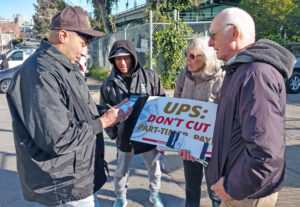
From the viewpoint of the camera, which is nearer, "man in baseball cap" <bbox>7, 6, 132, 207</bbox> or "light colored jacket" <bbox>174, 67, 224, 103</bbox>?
"man in baseball cap" <bbox>7, 6, 132, 207</bbox>

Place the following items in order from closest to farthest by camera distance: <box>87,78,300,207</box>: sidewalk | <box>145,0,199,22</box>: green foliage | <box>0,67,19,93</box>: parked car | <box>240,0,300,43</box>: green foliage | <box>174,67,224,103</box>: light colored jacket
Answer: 1. <box>174,67,224,103</box>: light colored jacket
2. <box>87,78,300,207</box>: sidewalk
3. <box>0,67,19,93</box>: parked car
4. <box>240,0,300,43</box>: green foliage
5. <box>145,0,199,22</box>: green foliage

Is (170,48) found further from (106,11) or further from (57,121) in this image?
(106,11)

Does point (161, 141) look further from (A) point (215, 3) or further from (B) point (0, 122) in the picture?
(A) point (215, 3)

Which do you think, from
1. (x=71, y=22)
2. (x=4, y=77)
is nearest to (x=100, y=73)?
(x=4, y=77)

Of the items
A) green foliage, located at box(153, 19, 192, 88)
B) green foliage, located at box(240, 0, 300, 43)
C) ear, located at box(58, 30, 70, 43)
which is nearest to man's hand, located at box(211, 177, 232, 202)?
ear, located at box(58, 30, 70, 43)

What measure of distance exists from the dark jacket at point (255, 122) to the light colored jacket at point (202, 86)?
900 millimetres

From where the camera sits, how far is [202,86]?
2.57m

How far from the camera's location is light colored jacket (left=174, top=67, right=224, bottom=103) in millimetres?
2504

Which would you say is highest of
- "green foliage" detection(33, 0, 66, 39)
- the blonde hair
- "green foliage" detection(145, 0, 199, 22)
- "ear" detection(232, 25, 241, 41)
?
"green foliage" detection(33, 0, 66, 39)

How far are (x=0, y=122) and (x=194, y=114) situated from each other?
711 cm

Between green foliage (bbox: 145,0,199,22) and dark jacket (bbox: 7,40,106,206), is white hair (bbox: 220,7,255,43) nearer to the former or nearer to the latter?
dark jacket (bbox: 7,40,106,206)

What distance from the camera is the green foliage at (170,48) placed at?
9.43 metres

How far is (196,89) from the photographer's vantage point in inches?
103

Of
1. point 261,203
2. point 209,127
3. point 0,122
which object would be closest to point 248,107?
point 261,203
